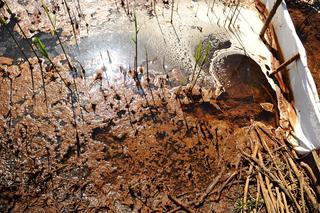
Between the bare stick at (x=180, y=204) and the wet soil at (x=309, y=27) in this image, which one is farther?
the wet soil at (x=309, y=27)

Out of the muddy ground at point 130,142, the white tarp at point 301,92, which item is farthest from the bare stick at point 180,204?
the white tarp at point 301,92

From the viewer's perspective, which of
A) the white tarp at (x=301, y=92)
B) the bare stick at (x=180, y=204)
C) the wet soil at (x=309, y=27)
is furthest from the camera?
the wet soil at (x=309, y=27)

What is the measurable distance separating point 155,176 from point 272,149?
4.30 feet

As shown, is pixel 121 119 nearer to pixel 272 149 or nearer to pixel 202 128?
pixel 202 128

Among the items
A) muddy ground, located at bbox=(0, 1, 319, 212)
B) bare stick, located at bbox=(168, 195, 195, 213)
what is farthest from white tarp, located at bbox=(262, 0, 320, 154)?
bare stick, located at bbox=(168, 195, 195, 213)

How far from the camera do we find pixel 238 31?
410cm

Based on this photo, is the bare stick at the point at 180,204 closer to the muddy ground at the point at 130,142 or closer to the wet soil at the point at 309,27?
the muddy ground at the point at 130,142

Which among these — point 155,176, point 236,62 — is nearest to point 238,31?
point 236,62

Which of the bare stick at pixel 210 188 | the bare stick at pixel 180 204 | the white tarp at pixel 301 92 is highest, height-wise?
the white tarp at pixel 301 92

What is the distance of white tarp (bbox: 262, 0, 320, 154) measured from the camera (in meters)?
2.95

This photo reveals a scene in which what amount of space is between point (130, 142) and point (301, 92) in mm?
2007

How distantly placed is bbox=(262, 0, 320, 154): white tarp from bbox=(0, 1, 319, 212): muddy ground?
21 centimetres

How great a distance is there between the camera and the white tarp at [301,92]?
9.67ft

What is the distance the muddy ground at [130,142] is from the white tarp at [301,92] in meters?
0.21
